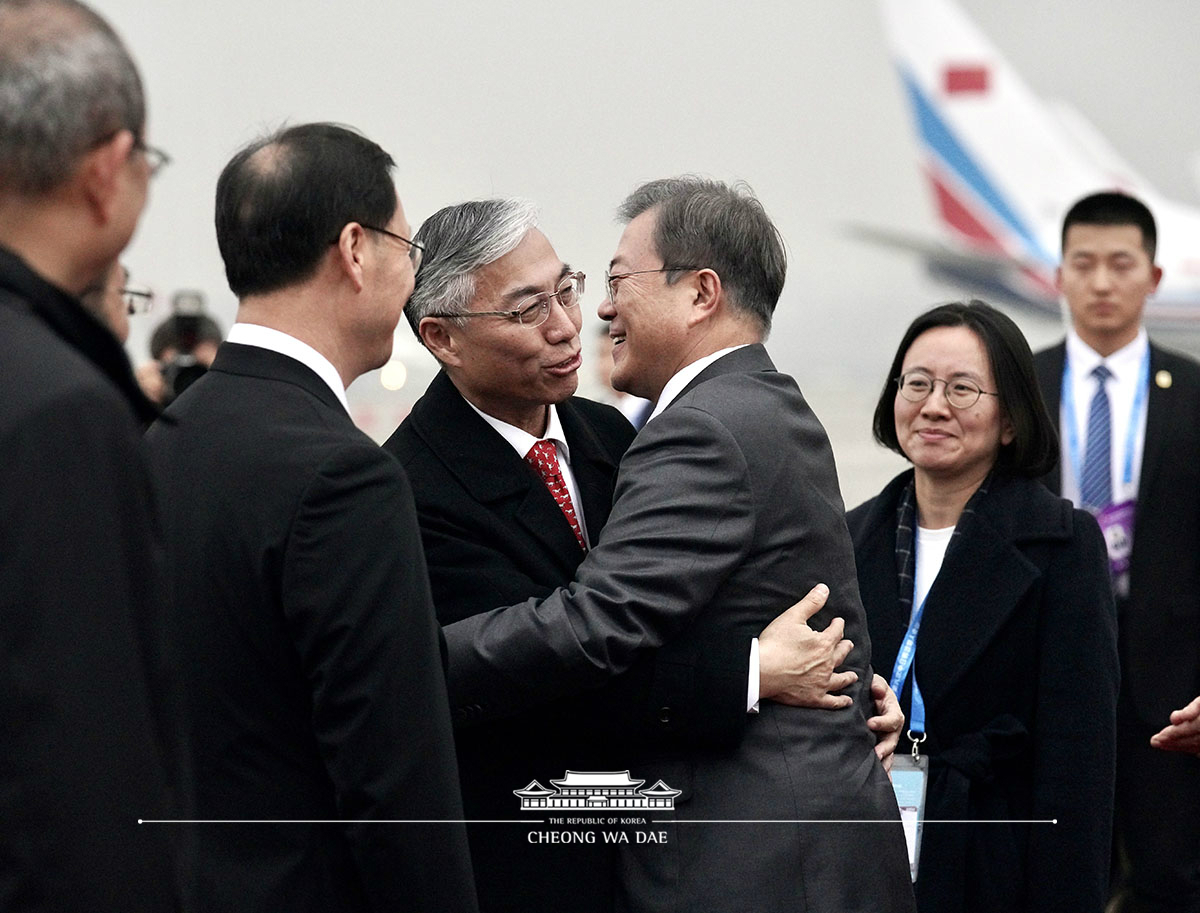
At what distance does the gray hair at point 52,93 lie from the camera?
984mm

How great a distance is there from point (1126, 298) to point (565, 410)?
1.87 meters

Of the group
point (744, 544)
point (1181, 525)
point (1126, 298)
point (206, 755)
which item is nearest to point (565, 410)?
point (744, 544)

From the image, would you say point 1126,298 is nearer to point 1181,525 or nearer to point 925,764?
point 1181,525

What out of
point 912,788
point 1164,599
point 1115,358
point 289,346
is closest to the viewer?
point 289,346

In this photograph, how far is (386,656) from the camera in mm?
1289

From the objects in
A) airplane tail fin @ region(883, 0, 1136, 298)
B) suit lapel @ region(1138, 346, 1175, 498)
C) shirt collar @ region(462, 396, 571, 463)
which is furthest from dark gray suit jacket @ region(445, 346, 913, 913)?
airplane tail fin @ region(883, 0, 1136, 298)

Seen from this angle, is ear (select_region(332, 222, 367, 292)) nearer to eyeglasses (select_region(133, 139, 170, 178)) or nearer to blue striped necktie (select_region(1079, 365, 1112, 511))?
eyeglasses (select_region(133, 139, 170, 178))

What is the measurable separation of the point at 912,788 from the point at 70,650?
148cm

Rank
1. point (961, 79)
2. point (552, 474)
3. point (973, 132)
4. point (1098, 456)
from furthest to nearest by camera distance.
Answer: point (961, 79)
point (973, 132)
point (1098, 456)
point (552, 474)

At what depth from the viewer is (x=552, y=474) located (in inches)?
77.4

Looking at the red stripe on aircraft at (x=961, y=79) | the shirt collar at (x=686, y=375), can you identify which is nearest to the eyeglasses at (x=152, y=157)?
the shirt collar at (x=686, y=375)

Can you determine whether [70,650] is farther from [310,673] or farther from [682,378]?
[682,378]

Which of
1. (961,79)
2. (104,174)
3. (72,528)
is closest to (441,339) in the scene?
(104,174)

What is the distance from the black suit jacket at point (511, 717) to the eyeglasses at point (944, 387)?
2.52 feet
